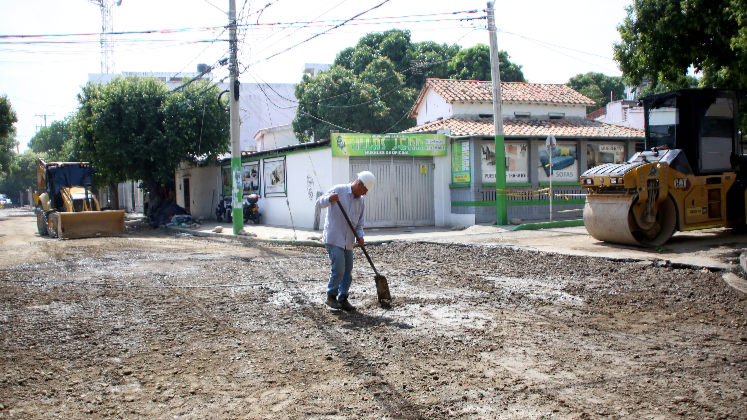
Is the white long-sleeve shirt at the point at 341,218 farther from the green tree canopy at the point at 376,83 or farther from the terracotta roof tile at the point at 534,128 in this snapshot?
the green tree canopy at the point at 376,83

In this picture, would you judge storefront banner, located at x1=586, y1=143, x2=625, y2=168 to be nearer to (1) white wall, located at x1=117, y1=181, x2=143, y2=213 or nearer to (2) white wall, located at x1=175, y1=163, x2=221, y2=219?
(2) white wall, located at x1=175, y1=163, x2=221, y2=219

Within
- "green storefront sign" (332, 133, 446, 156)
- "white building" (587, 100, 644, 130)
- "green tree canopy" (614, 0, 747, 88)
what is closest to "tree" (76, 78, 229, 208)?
"green storefront sign" (332, 133, 446, 156)

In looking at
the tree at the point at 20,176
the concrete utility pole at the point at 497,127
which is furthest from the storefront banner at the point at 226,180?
the tree at the point at 20,176

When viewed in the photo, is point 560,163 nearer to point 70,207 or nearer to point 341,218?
point 341,218

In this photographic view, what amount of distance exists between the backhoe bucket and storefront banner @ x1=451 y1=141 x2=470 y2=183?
10875 mm

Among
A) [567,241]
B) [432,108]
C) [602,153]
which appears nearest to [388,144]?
[567,241]

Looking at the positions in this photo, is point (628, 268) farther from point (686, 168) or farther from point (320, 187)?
point (320, 187)

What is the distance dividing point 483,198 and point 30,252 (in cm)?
1256

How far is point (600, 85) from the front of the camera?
4816cm

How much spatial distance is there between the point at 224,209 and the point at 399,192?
374 inches

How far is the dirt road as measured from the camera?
384 cm

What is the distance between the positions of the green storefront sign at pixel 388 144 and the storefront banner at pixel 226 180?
30.7ft

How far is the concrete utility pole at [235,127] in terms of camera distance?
16594mm

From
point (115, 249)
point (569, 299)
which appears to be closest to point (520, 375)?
point (569, 299)
